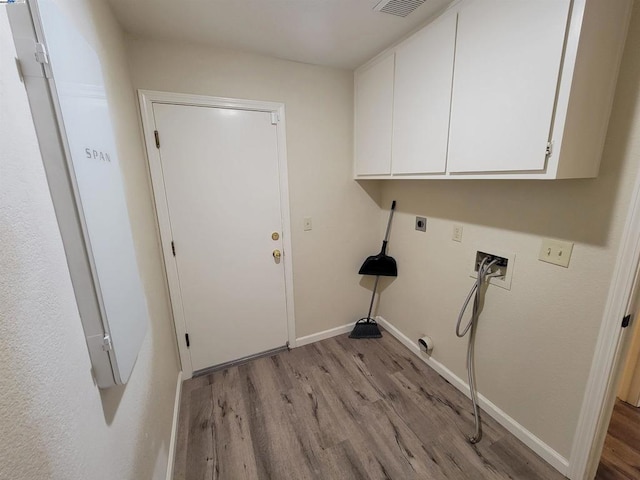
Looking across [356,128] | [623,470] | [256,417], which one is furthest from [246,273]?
[623,470]

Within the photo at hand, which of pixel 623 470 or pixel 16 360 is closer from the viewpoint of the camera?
pixel 16 360

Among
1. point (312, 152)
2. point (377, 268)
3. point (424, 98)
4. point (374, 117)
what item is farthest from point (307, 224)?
point (424, 98)

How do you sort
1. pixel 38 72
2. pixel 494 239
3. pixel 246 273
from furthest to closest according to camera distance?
pixel 246 273, pixel 494 239, pixel 38 72

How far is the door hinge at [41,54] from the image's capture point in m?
0.55

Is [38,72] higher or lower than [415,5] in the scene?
lower

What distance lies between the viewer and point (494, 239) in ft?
5.19

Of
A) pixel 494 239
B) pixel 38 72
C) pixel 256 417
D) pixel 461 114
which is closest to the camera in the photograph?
pixel 38 72

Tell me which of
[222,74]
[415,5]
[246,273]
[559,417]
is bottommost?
[559,417]

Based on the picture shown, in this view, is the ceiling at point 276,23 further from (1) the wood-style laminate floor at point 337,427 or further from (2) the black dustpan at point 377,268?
(1) the wood-style laminate floor at point 337,427

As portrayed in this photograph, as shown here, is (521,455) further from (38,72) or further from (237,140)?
(237,140)

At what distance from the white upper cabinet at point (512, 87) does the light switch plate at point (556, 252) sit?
336 mm

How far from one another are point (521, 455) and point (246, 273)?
203 centimetres

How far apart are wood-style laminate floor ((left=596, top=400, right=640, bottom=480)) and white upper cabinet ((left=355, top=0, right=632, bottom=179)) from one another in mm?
1530

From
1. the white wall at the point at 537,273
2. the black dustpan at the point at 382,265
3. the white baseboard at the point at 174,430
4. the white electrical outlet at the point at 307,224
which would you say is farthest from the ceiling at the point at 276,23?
the white baseboard at the point at 174,430
